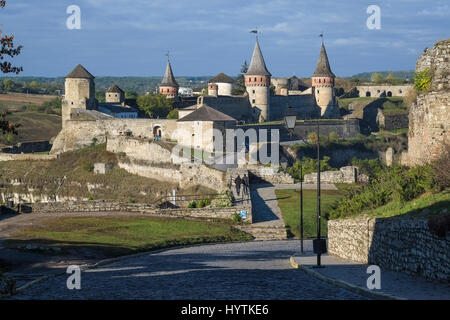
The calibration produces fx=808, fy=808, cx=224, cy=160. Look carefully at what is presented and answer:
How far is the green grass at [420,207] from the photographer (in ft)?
49.1

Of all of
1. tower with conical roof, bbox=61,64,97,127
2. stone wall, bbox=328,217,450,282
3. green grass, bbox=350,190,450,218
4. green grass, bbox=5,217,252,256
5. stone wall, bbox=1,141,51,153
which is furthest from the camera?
stone wall, bbox=1,141,51,153

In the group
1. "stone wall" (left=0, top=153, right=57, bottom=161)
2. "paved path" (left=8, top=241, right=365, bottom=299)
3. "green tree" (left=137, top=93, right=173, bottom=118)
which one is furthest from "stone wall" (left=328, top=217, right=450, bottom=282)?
"green tree" (left=137, top=93, right=173, bottom=118)

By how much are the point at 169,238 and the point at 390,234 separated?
39.2ft

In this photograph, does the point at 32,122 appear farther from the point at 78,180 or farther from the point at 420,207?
the point at 420,207

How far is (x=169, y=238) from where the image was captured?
2625 centimetres

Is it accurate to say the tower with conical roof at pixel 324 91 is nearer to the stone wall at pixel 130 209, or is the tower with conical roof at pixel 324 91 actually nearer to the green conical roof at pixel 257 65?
Answer: the green conical roof at pixel 257 65

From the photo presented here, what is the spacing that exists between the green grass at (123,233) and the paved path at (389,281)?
7.29 meters

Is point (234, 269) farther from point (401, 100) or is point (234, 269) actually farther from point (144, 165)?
point (401, 100)

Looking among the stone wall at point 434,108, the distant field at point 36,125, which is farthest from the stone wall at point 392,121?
the stone wall at point 434,108

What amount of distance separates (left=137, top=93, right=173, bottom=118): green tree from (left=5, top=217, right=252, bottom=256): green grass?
144ft

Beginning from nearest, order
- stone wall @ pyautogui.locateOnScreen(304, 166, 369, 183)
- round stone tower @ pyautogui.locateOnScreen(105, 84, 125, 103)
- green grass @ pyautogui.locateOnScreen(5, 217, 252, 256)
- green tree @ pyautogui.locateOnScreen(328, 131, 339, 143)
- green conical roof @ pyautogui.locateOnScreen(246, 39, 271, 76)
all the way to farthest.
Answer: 1. green grass @ pyautogui.locateOnScreen(5, 217, 252, 256)
2. stone wall @ pyautogui.locateOnScreen(304, 166, 369, 183)
3. green tree @ pyautogui.locateOnScreen(328, 131, 339, 143)
4. green conical roof @ pyautogui.locateOnScreen(246, 39, 271, 76)
5. round stone tower @ pyautogui.locateOnScreen(105, 84, 125, 103)

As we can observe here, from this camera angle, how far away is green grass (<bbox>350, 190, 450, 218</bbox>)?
1495 centimetres

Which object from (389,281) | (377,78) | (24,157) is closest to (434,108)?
(389,281)

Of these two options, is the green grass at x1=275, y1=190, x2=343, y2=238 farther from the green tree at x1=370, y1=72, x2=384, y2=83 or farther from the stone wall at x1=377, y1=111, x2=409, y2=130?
the green tree at x1=370, y1=72, x2=384, y2=83
